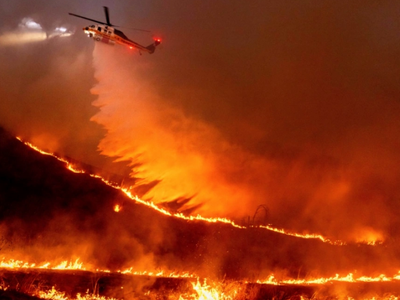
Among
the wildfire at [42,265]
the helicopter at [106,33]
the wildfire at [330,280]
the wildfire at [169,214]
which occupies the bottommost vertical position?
the wildfire at [330,280]

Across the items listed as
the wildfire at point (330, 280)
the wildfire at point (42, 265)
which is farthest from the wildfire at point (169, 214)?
the wildfire at point (42, 265)

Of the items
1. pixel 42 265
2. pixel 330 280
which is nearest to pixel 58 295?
pixel 42 265

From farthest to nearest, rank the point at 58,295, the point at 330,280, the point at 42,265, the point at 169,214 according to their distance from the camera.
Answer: the point at 169,214
the point at 330,280
the point at 42,265
the point at 58,295

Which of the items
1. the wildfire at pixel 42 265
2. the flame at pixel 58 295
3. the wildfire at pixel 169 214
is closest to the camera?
the flame at pixel 58 295

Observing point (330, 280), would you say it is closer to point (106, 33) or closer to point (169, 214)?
point (169, 214)

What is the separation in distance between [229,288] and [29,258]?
22.6 ft

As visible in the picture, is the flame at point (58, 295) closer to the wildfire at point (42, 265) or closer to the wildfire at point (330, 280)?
the wildfire at point (42, 265)

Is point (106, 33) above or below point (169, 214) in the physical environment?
above

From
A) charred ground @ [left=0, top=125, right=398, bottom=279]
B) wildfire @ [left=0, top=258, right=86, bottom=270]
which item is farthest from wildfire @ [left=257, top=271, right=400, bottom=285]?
wildfire @ [left=0, top=258, right=86, bottom=270]

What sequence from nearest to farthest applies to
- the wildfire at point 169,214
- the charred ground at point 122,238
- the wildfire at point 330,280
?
the charred ground at point 122,238
the wildfire at point 330,280
the wildfire at point 169,214

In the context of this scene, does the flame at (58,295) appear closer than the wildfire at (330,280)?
Yes

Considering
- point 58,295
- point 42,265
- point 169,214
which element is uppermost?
point 169,214

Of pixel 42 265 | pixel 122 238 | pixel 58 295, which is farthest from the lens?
pixel 122 238

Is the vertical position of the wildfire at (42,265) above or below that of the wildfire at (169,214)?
below
